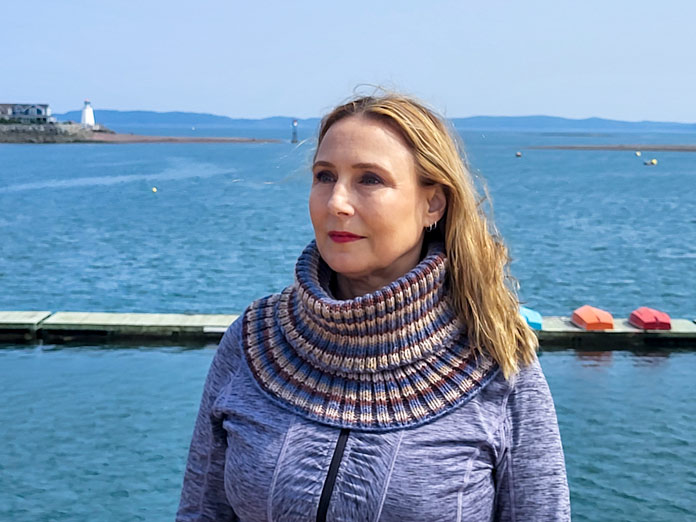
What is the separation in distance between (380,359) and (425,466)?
25cm

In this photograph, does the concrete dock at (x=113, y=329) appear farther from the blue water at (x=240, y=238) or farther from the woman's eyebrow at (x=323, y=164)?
the woman's eyebrow at (x=323, y=164)

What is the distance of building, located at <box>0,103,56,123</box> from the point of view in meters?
123

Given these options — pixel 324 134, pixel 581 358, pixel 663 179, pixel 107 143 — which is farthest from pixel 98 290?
pixel 107 143

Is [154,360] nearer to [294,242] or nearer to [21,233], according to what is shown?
[294,242]

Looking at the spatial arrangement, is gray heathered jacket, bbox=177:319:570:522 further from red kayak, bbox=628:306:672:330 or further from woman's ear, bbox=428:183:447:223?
red kayak, bbox=628:306:672:330

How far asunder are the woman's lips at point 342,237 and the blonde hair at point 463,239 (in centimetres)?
20

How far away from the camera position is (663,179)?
7475 centimetres

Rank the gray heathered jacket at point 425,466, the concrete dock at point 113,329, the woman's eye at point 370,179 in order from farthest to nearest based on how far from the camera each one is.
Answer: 1. the concrete dock at point 113,329
2. the woman's eye at point 370,179
3. the gray heathered jacket at point 425,466

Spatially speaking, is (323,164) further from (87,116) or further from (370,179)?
(87,116)

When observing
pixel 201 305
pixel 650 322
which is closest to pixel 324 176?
pixel 650 322

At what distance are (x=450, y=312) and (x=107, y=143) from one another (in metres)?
144

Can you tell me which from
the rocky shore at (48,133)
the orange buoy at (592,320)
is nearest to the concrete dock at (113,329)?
the orange buoy at (592,320)

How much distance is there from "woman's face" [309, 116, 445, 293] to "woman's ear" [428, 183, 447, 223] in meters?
0.04

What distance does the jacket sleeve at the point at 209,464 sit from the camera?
2041 millimetres
